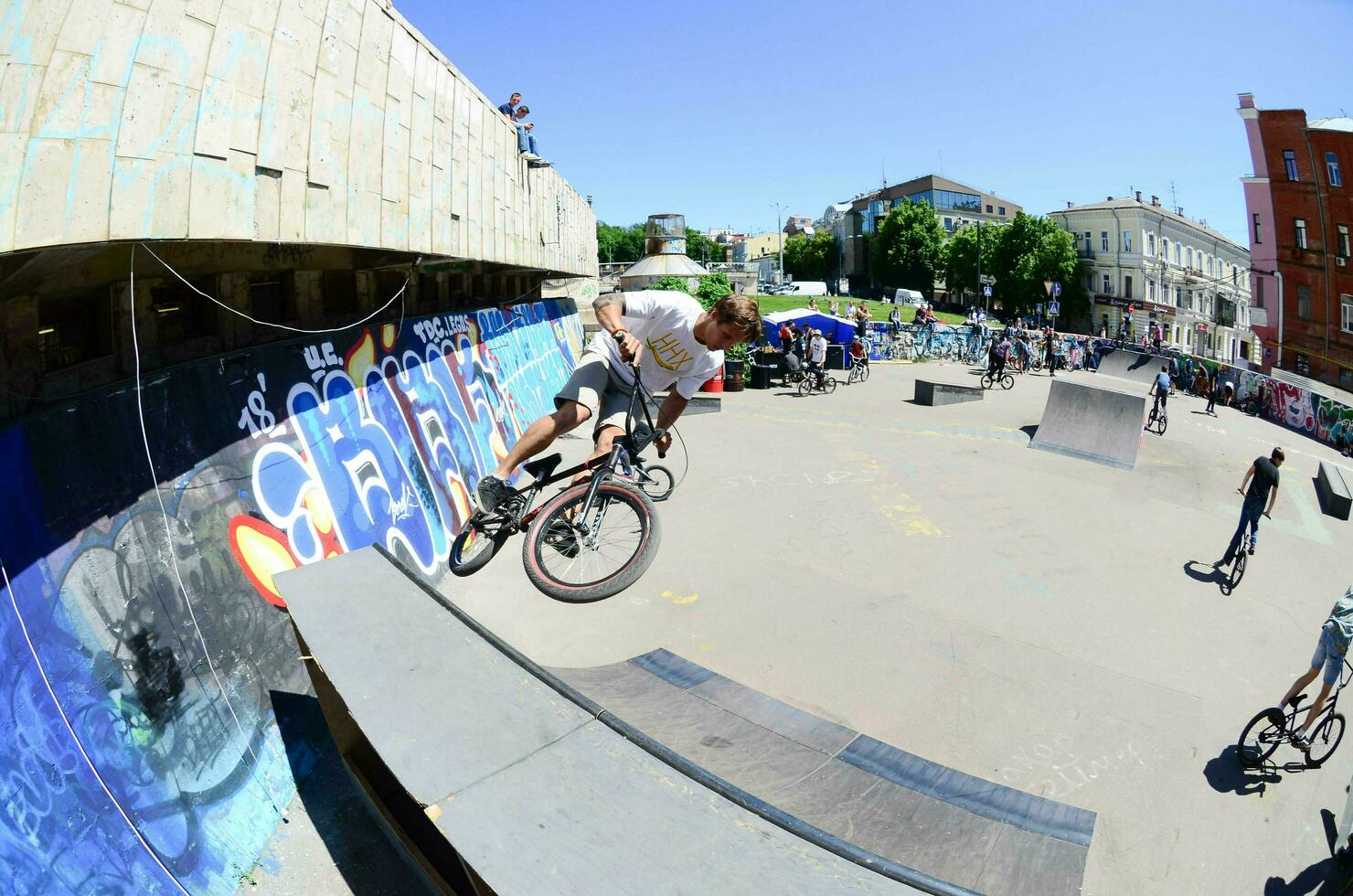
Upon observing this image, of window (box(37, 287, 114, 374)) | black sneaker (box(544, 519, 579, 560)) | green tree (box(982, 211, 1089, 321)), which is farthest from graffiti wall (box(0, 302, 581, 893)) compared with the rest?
green tree (box(982, 211, 1089, 321))

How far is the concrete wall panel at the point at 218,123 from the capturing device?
334 cm

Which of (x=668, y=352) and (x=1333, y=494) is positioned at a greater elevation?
(x=668, y=352)

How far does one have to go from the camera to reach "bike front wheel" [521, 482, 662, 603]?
509 cm

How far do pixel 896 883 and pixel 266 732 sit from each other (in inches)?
156

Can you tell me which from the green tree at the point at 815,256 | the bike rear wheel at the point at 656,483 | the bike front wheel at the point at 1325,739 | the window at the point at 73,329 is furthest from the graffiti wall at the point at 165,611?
the green tree at the point at 815,256

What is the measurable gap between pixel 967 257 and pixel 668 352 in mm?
84981

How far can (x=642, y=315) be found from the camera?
5.47 m

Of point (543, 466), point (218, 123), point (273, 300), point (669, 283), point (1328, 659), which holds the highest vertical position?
point (669, 283)

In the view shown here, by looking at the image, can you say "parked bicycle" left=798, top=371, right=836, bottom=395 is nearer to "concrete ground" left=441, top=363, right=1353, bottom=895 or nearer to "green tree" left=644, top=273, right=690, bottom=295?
"green tree" left=644, top=273, right=690, bottom=295

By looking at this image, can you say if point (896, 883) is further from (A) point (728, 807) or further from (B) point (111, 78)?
(B) point (111, 78)

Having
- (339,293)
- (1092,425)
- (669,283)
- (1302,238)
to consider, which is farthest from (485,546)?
(1302,238)

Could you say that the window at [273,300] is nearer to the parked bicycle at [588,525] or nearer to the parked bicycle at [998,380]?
the parked bicycle at [588,525]

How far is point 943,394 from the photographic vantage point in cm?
2503

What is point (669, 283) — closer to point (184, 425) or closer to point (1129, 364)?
point (1129, 364)
